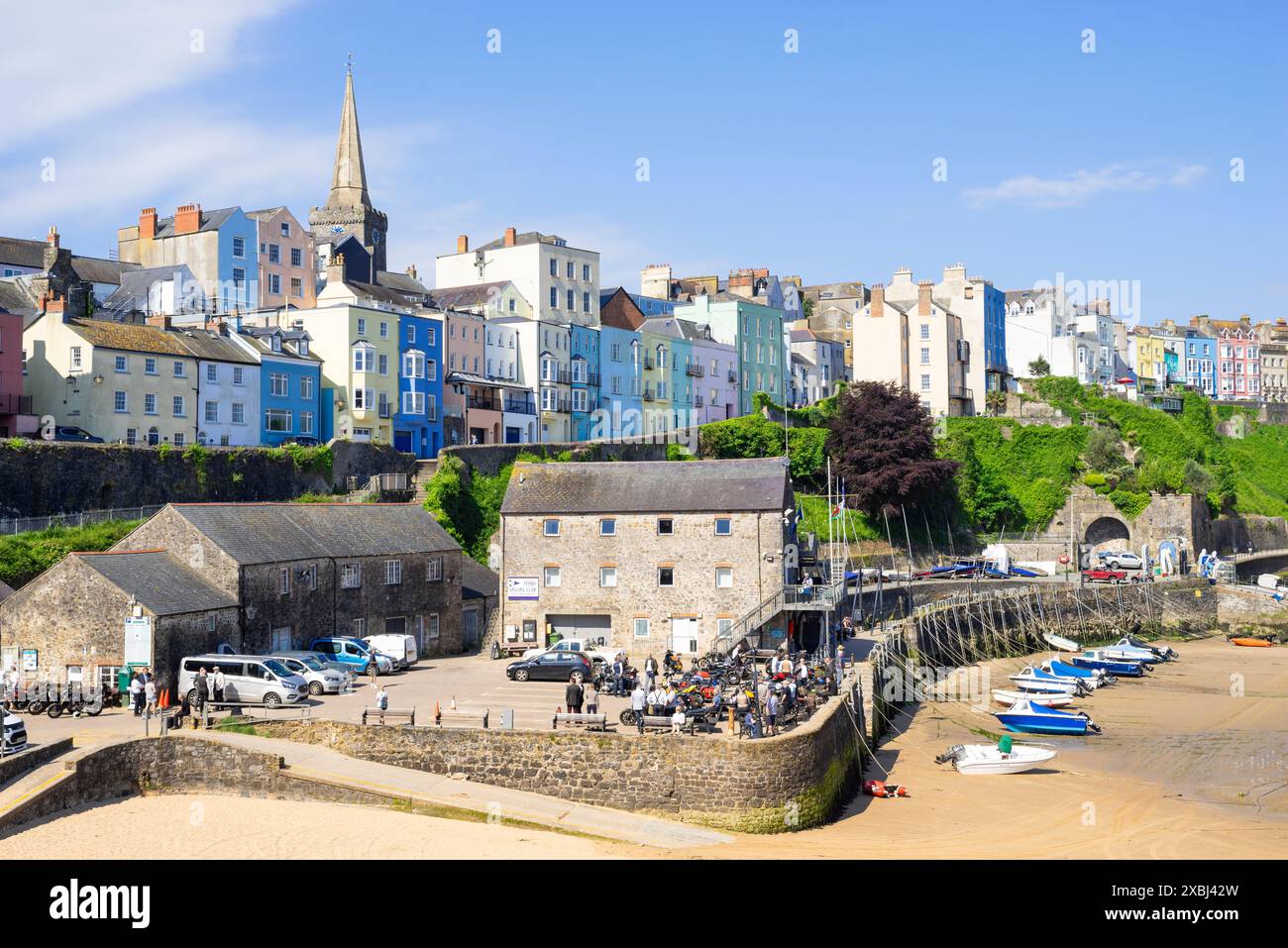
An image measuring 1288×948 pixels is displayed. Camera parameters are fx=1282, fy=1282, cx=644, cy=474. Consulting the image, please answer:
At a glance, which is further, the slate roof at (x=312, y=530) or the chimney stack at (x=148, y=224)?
the chimney stack at (x=148, y=224)

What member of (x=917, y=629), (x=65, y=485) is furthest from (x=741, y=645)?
(x=65, y=485)

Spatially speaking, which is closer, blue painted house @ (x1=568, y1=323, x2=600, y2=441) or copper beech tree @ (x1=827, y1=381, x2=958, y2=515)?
copper beech tree @ (x1=827, y1=381, x2=958, y2=515)

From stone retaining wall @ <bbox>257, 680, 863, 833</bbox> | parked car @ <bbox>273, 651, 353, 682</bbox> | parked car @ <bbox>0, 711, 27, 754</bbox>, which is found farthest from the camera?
parked car @ <bbox>273, 651, 353, 682</bbox>

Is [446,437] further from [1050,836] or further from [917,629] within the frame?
[1050,836]

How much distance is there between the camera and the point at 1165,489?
72812 mm

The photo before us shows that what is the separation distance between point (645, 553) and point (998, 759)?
1458 cm

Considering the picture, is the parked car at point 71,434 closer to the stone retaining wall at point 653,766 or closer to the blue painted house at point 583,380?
the stone retaining wall at point 653,766

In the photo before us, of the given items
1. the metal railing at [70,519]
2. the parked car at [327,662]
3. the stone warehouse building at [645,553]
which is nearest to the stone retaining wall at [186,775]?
the parked car at [327,662]

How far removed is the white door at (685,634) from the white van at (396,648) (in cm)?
839

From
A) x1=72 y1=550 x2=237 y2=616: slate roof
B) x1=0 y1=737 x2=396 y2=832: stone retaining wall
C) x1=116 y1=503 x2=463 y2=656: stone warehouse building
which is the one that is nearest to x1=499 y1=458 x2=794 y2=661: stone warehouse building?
x1=116 y1=503 x2=463 y2=656: stone warehouse building

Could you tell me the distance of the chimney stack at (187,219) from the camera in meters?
71.6

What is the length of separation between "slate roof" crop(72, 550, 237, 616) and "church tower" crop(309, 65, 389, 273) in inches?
2285

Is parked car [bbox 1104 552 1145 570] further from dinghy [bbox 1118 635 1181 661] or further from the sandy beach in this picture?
the sandy beach

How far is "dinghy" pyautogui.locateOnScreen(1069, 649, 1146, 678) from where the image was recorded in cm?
4856
